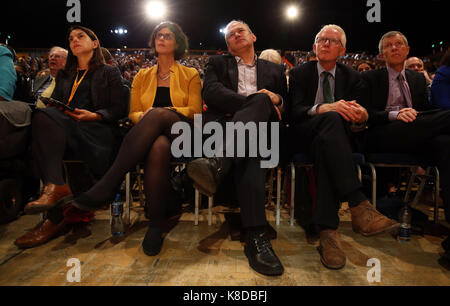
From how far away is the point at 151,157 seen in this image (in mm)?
1410

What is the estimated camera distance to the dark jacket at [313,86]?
171 cm

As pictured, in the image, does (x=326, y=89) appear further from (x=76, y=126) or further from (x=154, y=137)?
(x=76, y=126)

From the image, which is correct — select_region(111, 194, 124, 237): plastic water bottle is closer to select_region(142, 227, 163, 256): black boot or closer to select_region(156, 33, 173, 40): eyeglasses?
select_region(142, 227, 163, 256): black boot

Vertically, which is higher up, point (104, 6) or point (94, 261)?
point (104, 6)

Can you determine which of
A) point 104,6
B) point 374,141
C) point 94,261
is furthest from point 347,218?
point 104,6

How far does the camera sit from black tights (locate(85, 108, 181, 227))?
53.9 inches

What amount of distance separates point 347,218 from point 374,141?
669 millimetres

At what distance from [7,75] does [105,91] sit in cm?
71

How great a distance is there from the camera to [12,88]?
179 centimetres

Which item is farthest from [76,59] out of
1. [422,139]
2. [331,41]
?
[422,139]

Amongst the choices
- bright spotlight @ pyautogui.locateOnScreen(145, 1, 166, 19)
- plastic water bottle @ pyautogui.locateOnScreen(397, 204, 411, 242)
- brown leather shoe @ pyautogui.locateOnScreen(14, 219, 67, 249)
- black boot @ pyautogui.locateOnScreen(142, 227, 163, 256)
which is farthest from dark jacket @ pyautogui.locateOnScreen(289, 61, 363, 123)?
bright spotlight @ pyautogui.locateOnScreen(145, 1, 166, 19)

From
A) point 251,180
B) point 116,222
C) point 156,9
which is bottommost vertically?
point 116,222
